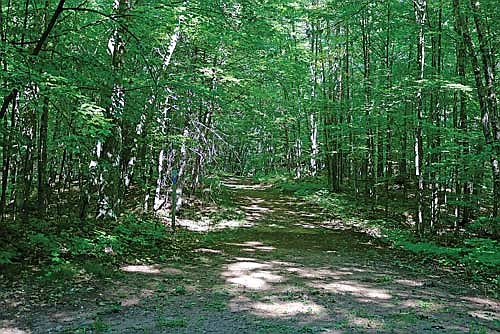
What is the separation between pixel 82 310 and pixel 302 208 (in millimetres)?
15386

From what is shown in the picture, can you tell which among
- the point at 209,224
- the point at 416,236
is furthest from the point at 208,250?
the point at 416,236

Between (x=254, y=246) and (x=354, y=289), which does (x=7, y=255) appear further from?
(x=254, y=246)

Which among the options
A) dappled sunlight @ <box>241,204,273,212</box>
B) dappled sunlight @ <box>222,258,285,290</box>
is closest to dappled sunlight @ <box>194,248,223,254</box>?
dappled sunlight @ <box>222,258,285,290</box>

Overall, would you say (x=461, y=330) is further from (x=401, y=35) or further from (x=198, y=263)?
(x=401, y=35)

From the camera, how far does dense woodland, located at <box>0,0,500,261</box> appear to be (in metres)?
7.50

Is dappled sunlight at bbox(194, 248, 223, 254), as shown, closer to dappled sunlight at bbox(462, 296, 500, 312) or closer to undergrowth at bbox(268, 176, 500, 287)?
undergrowth at bbox(268, 176, 500, 287)

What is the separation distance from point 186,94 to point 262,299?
7228 mm

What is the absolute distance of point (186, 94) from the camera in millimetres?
12141

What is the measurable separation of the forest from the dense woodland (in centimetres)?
7

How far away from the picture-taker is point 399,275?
336 inches

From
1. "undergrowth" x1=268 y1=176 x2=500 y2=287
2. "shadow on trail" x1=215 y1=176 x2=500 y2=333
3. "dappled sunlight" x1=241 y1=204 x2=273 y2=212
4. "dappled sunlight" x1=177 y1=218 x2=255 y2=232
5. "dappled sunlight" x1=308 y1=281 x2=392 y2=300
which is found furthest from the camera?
"dappled sunlight" x1=241 y1=204 x2=273 y2=212

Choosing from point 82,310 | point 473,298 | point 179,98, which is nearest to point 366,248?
point 473,298

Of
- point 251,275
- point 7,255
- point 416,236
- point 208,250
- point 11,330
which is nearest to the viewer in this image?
point 11,330

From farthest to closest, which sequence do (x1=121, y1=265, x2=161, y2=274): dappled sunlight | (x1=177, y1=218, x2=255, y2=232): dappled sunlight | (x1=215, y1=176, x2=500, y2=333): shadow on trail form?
(x1=177, y1=218, x2=255, y2=232): dappled sunlight, (x1=121, y1=265, x2=161, y2=274): dappled sunlight, (x1=215, y1=176, x2=500, y2=333): shadow on trail
